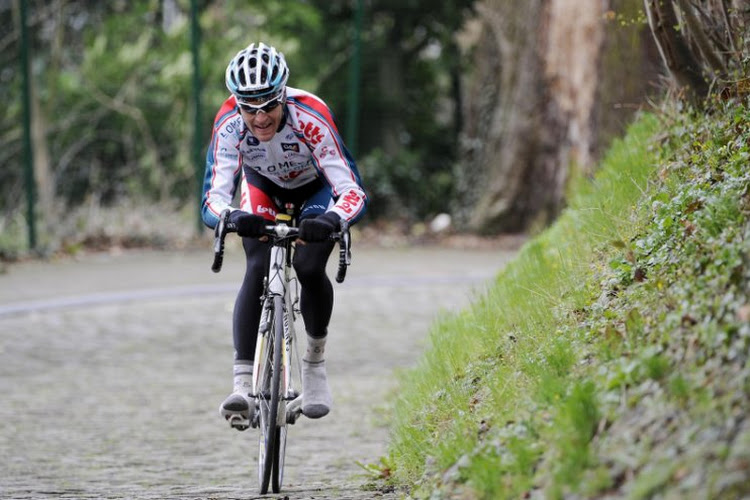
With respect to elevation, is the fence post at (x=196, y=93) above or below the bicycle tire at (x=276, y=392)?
above

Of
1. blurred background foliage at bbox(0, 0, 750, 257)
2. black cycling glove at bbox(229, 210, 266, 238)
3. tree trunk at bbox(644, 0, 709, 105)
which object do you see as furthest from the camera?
blurred background foliage at bbox(0, 0, 750, 257)

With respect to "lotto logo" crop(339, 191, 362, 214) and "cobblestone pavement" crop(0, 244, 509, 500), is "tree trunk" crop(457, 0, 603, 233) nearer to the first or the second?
"cobblestone pavement" crop(0, 244, 509, 500)

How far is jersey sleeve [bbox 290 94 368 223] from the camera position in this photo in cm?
579

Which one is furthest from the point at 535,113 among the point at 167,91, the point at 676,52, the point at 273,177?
the point at 273,177

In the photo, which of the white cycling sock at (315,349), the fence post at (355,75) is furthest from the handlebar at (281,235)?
the fence post at (355,75)

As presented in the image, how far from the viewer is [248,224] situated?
213 inches

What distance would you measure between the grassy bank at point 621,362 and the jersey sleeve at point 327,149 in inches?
40.7

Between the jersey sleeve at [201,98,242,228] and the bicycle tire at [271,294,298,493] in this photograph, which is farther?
the jersey sleeve at [201,98,242,228]

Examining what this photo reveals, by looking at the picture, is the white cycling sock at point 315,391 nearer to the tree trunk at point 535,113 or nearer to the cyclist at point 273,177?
the cyclist at point 273,177

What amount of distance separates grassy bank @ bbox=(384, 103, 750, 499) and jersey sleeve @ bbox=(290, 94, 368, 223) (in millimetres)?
1034

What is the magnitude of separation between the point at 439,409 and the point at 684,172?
1.71 metres

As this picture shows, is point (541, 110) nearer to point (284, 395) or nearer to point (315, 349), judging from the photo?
point (315, 349)

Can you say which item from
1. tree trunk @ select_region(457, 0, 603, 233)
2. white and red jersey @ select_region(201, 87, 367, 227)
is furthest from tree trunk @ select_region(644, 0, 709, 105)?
tree trunk @ select_region(457, 0, 603, 233)

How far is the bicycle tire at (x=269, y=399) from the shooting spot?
5.51m
